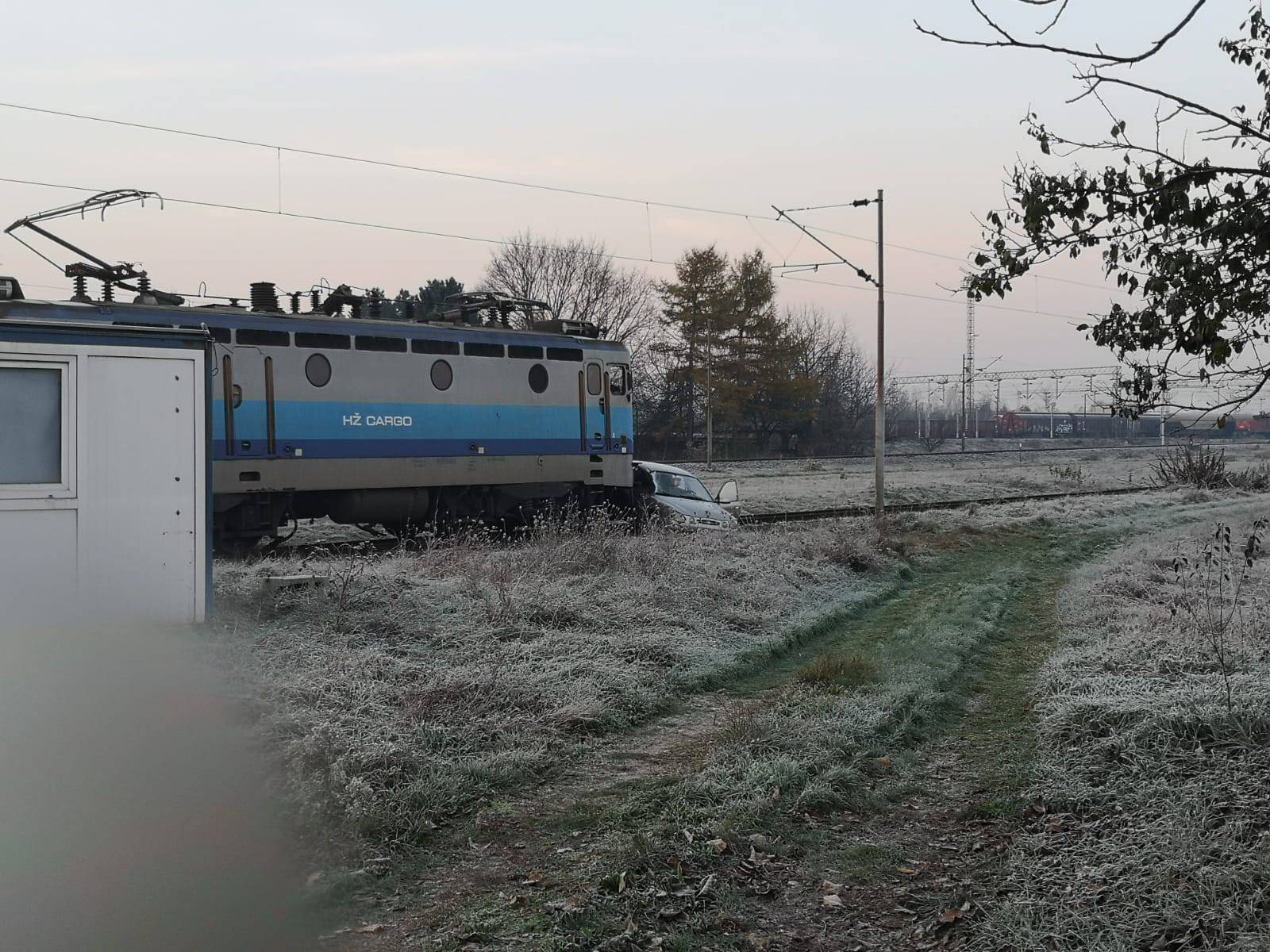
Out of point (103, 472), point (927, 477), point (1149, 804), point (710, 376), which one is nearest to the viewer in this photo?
point (1149, 804)

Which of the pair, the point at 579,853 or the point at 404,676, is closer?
the point at 579,853

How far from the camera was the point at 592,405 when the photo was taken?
20156mm

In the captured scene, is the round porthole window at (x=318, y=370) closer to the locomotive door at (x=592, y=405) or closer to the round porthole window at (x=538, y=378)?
the round porthole window at (x=538, y=378)

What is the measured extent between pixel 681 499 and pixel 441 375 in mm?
A: 5029

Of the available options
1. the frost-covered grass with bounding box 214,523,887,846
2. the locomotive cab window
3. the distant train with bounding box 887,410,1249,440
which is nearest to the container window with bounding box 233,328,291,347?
the frost-covered grass with bounding box 214,523,887,846

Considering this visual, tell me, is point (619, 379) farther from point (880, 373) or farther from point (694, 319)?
point (694, 319)

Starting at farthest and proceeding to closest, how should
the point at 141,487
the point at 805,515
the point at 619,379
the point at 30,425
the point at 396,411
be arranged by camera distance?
1. the point at 805,515
2. the point at 619,379
3. the point at 396,411
4. the point at 141,487
5. the point at 30,425

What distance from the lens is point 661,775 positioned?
6.80m

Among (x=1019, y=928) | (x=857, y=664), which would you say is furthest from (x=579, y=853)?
(x=857, y=664)

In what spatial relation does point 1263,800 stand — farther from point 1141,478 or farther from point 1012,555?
point 1141,478

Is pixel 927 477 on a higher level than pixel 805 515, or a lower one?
higher

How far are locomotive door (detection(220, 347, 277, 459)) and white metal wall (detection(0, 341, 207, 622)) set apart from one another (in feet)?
20.9

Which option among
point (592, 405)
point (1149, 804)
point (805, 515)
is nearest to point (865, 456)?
point (805, 515)

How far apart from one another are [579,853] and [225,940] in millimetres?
1730
